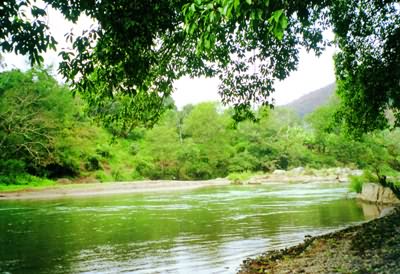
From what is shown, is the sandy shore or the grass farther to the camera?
the grass

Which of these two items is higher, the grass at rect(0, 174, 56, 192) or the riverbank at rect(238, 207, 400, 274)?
the grass at rect(0, 174, 56, 192)

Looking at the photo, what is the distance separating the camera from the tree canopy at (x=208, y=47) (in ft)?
21.6

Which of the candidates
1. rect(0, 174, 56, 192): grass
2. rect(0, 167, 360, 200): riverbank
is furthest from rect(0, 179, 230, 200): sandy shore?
rect(0, 174, 56, 192): grass

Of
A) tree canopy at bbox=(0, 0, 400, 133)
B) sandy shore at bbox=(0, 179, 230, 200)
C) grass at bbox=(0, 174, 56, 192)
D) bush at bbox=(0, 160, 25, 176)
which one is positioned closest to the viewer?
tree canopy at bbox=(0, 0, 400, 133)

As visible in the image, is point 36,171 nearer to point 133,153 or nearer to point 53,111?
point 53,111

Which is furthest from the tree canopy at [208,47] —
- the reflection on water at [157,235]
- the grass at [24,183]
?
the grass at [24,183]

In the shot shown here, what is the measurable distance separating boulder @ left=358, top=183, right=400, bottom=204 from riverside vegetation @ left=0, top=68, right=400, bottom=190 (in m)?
4.64

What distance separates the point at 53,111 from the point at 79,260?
4007 centimetres

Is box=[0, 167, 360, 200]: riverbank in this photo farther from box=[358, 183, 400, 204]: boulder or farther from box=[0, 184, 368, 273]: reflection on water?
box=[358, 183, 400, 204]: boulder

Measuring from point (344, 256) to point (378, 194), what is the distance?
16.2 m

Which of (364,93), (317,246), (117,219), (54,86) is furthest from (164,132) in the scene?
(317,246)

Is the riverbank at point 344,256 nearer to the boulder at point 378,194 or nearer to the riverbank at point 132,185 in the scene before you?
the boulder at point 378,194

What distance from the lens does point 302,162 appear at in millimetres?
72500

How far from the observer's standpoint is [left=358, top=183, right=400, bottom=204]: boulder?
2164 cm
